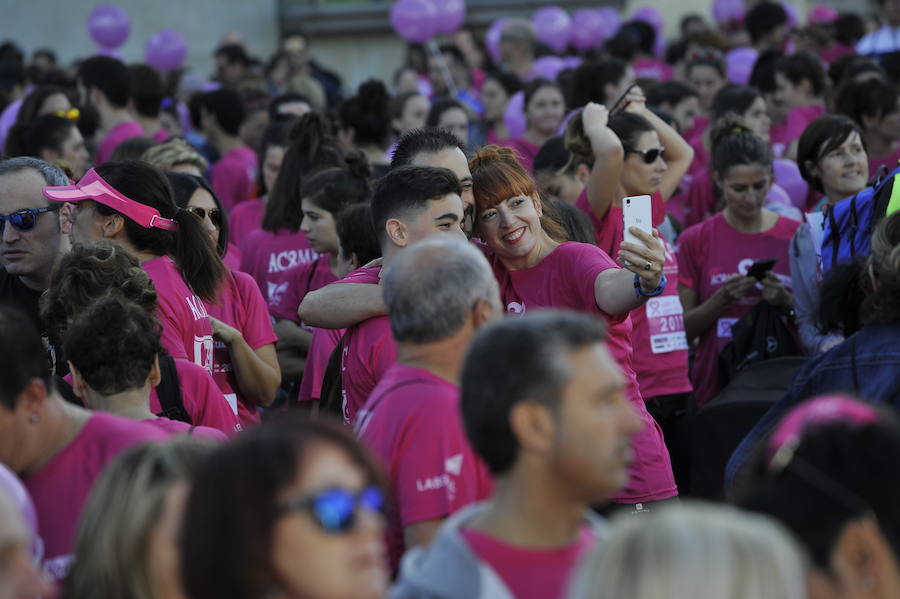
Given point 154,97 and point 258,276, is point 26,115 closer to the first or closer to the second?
point 154,97

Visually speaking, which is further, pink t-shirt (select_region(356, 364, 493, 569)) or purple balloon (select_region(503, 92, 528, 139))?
purple balloon (select_region(503, 92, 528, 139))

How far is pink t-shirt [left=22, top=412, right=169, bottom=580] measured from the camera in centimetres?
335

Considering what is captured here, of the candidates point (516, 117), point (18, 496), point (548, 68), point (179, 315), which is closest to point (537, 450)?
point (18, 496)

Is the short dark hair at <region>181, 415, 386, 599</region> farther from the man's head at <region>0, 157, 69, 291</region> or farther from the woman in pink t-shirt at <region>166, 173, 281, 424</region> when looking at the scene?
the man's head at <region>0, 157, 69, 291</region>

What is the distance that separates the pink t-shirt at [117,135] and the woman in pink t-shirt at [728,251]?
3.97 metres

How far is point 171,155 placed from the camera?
704cm

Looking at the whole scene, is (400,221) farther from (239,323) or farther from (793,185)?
(793,185)

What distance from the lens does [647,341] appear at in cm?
628

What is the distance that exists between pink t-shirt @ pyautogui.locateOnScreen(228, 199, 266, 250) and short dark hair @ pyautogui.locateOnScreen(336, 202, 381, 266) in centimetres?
262

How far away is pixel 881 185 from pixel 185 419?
124 inches

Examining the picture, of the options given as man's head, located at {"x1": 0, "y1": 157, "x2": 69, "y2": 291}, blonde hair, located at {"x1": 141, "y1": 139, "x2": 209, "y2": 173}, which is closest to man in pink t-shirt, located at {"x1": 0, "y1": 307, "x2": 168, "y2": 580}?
man's head, located at {"x1": 0, "y1": 157, "x2": 69, "y2": 291}

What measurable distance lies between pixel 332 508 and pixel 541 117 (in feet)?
25.3

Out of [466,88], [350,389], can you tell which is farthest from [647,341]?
[466,88]

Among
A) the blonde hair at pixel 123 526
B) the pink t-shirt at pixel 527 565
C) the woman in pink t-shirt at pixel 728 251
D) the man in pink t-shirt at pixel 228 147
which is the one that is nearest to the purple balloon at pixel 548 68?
the man in pink t-shirt at pixel 228 147
